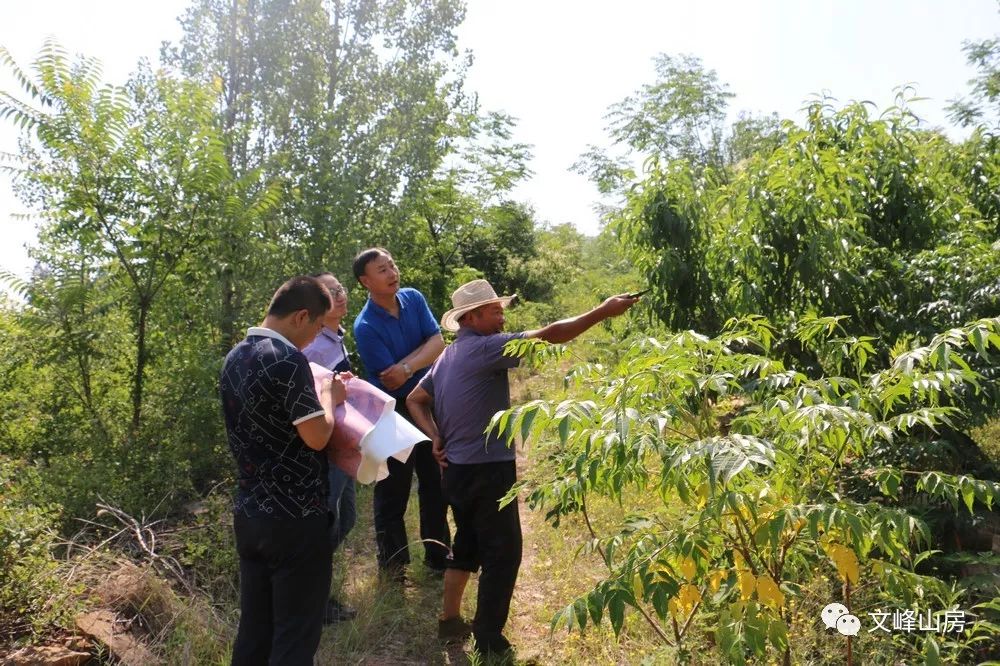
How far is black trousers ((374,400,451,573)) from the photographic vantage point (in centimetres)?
532

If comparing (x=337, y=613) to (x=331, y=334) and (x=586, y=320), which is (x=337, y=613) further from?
(x=586, y=320)

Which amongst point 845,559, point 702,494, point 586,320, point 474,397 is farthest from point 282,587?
point 845,559

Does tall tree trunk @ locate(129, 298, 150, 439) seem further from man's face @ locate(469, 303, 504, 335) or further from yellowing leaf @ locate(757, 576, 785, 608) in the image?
yellowing leaf @ locate(757, 576, 785, 608)

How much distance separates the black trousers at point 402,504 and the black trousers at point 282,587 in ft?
6.72

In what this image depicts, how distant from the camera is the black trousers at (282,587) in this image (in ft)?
10.1

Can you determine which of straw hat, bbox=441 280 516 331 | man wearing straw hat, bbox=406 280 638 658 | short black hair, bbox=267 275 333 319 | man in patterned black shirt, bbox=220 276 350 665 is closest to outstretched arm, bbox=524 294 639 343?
man wearing straw hat, bbox=406 280 638 658

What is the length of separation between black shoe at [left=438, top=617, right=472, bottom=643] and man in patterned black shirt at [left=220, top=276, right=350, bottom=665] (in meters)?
1.48

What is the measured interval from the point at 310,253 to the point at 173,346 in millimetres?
1993

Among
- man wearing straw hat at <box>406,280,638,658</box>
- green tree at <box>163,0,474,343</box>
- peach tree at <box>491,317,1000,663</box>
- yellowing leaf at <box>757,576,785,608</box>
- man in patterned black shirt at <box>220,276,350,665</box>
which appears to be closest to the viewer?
peach tree at <box>491,317,1000,663</box>

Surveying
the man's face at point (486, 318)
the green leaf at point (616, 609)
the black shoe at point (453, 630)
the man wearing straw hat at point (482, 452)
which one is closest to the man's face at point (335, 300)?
the man wearing straw hat at point (482, 452)

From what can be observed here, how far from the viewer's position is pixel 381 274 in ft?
16.9

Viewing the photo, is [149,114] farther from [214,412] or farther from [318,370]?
[318,370]

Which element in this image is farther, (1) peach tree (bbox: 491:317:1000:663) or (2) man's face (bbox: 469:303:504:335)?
(2) man's face (bbox: 469:303:504:335)

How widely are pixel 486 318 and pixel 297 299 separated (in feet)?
4.28
